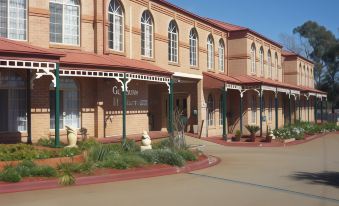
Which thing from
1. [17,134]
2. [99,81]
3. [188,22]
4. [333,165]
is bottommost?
[333,165]

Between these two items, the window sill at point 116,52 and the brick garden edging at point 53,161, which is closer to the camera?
the brick garden edging at point 53,161

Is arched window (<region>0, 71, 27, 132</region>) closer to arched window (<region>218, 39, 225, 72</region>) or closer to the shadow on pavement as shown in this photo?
the shadow on pavement

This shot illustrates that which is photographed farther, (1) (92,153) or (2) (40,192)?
(1) (92,153)

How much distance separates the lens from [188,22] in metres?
27.2

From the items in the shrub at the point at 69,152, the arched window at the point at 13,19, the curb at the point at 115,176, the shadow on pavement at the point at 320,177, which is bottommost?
the shadow on pavement at the point at 320,177

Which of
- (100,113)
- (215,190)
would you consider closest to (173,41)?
(100,113)

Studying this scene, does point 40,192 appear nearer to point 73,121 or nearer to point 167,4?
point 73,121

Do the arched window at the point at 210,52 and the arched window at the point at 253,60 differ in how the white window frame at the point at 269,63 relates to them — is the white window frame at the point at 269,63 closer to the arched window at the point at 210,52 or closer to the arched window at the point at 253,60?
the arched window at the point at 253,60

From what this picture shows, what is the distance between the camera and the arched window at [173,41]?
25.3 m

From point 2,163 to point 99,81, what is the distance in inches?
334

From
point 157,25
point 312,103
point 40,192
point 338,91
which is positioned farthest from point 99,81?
point 338,91

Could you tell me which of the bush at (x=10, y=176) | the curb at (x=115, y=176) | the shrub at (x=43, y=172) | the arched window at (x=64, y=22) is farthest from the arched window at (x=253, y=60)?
the bush at (x=10, y=176)

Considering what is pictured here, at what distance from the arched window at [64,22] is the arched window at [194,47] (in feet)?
33.2

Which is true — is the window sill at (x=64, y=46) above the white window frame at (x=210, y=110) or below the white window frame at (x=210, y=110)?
above
